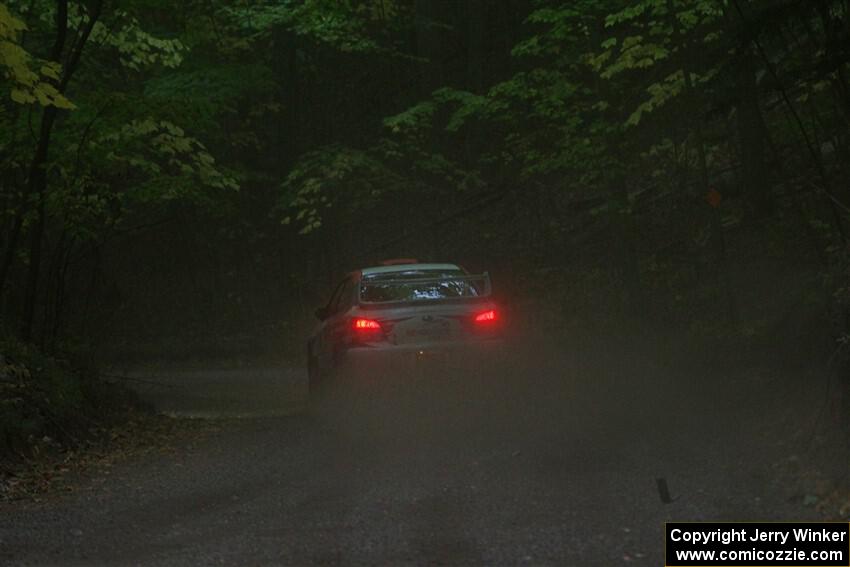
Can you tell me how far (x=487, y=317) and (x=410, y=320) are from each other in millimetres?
936

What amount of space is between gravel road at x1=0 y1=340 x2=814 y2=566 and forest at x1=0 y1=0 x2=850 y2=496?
4.41 ft

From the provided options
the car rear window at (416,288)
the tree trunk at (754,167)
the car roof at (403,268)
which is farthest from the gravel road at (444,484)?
the tree trunk at (754,167)

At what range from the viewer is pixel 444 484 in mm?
8586

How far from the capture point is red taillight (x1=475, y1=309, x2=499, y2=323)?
12.7 metres

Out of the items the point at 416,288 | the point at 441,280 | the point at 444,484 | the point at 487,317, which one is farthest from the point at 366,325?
the point at 444,484

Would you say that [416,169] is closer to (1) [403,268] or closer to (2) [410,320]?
(1) [403,268]

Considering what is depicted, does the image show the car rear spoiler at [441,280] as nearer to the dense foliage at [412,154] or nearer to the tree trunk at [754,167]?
the dense foliage at [412,154]

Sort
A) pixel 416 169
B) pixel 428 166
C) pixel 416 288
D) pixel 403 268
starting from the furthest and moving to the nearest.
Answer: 1. pixel 416 169
2. pixel 428 166
3. pixel 403 268
4. pixel 416 288

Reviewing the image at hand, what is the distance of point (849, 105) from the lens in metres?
9.57

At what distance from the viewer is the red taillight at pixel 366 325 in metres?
12.4

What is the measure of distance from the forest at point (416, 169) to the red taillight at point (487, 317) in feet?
10.9

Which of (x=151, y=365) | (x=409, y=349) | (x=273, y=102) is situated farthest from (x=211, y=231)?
(x=409, y=349)

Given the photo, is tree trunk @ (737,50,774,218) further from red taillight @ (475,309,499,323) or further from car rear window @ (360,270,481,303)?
red taillight @ (475,309,499,323)

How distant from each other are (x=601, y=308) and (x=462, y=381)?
932 cm
